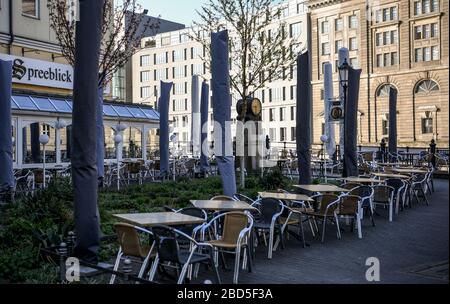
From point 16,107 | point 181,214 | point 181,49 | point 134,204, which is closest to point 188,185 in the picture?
point 134,204

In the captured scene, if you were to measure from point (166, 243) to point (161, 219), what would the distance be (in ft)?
3.28

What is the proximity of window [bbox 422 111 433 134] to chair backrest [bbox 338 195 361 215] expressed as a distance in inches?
2202

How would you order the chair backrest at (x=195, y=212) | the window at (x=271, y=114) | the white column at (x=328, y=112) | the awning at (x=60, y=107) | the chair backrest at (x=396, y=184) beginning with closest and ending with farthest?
the chair backrest at (x=195, y=212) < the chair backrest at (x=396, y=184) < the awning at (x=60, y=107) < the white column at (x=328, y=112) < the window at (x=271, y=114)

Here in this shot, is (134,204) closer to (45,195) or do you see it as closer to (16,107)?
(45,195)

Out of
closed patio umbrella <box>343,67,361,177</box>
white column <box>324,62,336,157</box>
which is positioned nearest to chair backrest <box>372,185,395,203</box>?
closed patio umbrella <box>343,67,361,177</box>

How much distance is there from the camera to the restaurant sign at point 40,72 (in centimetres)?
2400

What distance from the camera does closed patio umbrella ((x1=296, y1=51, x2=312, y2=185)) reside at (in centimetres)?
1275

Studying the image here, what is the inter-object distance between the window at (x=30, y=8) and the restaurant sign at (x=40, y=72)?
2.76 meters

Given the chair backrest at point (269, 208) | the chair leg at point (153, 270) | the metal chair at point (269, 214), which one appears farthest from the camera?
the chair backrest at point (269, 208)

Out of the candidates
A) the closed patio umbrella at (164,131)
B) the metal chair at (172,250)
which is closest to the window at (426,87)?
the closed patio umbrella at (164,131)

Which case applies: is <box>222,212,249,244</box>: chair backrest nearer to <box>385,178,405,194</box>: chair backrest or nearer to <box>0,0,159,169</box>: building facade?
<box>385,178,405,194</box>: chair backrest

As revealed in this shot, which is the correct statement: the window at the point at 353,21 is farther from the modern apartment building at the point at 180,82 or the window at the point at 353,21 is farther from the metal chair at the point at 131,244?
the metal chair at the point at 131,244

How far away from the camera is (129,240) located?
655cm

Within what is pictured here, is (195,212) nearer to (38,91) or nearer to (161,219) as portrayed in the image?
(161,219)
